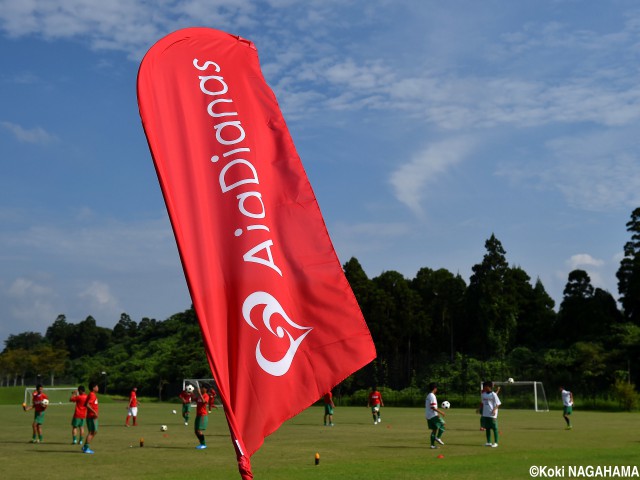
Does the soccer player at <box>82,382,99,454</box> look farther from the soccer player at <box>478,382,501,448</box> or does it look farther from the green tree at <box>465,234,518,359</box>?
the green tree at <box>465,234,518,359</box>

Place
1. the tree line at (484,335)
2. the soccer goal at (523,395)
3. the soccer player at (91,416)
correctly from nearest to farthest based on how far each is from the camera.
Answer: the soccer player at (91,416) < the soccer goal at (523,395) < the tree line at (484,335)

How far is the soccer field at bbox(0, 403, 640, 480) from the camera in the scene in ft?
49.9

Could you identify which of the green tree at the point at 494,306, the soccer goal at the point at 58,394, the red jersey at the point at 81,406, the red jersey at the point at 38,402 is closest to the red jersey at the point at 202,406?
the red jersey at the point at 81,406

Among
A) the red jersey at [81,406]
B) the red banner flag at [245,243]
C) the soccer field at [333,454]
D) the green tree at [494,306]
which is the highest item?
the green tree at [494,306]

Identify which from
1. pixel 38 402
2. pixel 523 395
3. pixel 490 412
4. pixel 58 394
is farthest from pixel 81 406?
pixel 58 394

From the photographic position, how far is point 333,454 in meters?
19.0

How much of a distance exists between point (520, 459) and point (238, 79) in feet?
45.4

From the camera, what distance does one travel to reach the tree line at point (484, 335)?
5703 cm

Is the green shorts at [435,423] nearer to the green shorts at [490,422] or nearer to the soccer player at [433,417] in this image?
the soccer player at [433,417]

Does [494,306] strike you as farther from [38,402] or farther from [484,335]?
[38,402]

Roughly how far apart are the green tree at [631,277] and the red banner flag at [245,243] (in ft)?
200

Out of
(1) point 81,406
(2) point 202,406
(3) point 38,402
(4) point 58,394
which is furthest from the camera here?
(4) point 58,394

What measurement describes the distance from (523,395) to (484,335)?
561 inches

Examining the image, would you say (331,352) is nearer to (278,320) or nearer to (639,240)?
(278,320)
